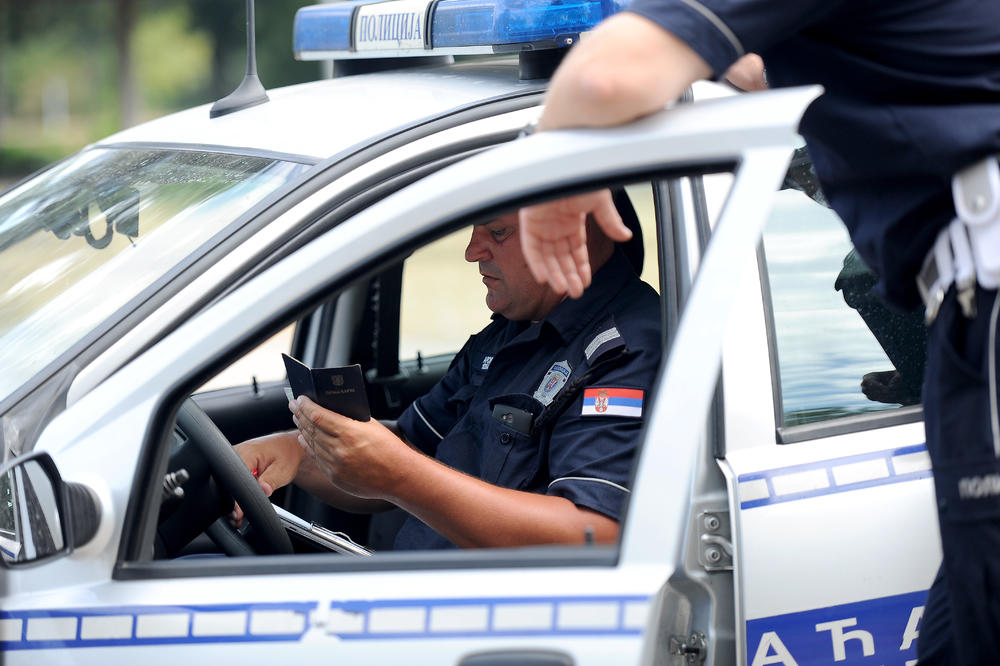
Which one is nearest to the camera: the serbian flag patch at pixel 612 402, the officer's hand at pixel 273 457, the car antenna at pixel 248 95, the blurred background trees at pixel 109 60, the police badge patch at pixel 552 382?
the serbian flag patch at pixel 612 402

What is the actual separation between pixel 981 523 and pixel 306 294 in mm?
762

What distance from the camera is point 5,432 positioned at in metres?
1.43

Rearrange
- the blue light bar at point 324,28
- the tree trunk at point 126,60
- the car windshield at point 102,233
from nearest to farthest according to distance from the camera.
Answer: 1. the car windshield at point 102,233
2. the blue light bar at point 324,28
3. the tree trunk at point 126,60

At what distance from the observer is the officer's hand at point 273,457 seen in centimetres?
220

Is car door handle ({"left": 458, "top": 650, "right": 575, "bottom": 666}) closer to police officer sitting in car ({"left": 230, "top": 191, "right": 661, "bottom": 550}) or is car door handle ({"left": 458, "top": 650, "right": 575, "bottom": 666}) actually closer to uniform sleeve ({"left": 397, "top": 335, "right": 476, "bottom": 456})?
police officer sitting in car ({"left": 230, "top": 191, "right": 661, "bottom": 550})

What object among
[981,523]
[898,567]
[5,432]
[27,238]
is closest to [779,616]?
[898,567]

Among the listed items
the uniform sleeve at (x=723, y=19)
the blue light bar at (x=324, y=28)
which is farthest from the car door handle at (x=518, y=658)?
the blue light bar at (x=324, y=28)

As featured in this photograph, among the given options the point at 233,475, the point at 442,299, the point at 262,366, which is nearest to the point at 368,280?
the point at 233,475

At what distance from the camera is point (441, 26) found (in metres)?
2.02

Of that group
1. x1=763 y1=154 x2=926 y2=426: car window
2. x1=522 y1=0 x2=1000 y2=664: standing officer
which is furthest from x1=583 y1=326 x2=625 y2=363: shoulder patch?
x1=522 y1=0 x2=1000 y2=664: standing officer

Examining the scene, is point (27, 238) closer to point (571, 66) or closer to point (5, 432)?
point (5, 432)

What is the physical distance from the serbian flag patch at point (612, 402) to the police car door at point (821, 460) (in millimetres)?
179

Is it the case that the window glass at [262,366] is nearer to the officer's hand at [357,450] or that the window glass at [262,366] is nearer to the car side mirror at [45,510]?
the officer's hand at [357,450]

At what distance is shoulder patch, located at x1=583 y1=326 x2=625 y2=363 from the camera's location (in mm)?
1834
